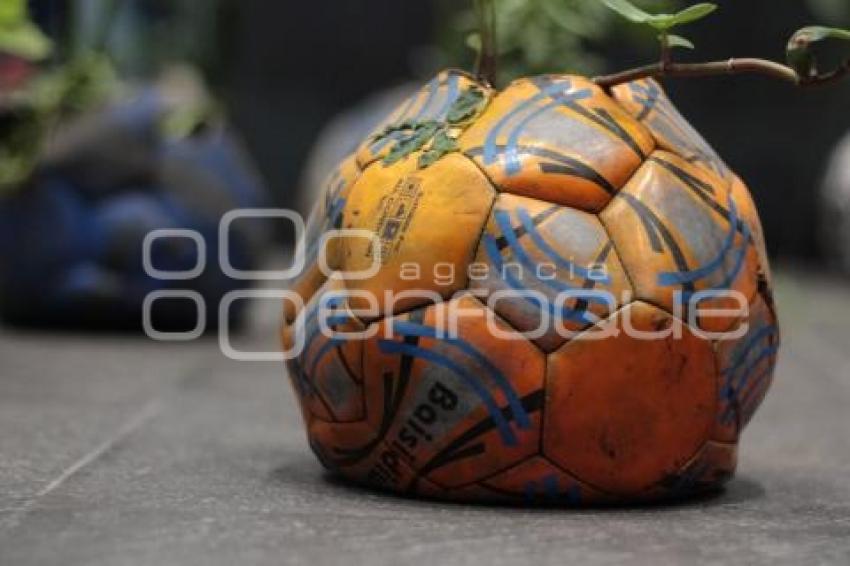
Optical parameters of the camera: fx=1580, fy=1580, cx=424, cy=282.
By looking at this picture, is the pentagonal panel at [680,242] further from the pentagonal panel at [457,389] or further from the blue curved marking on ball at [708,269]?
the pentagonal panel at [457,389]

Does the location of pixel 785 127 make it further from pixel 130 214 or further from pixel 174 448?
pixel 174 448

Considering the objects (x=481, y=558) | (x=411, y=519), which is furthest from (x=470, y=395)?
(x=481, y=558)

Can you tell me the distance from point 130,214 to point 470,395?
2127 millimetres

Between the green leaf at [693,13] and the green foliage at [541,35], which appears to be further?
the green foliage at [541,35]

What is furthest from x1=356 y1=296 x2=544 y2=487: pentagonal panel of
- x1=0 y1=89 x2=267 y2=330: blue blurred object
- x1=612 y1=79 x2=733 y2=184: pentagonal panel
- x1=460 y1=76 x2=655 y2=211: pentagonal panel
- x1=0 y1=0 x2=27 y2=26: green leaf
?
x1=0 y1=89 x2=267 y2=330: blue blurred object

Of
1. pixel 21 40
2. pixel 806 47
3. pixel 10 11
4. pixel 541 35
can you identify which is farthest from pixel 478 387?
pixel 21 40

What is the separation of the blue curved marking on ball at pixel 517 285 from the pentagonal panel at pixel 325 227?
196 mm

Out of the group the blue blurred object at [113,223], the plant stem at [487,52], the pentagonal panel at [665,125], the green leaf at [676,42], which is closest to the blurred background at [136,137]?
the blue blurred object at [113,223]

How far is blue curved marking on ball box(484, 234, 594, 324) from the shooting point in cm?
161

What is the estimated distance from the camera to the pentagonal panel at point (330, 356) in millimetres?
1684

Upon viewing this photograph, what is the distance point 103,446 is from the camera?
2.13m

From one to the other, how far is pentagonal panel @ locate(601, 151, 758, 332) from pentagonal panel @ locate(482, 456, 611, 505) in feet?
0.66

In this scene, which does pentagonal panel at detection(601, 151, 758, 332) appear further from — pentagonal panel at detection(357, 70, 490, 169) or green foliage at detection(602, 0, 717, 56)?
pentagonal panel at detection(357, 70, 490, 169)

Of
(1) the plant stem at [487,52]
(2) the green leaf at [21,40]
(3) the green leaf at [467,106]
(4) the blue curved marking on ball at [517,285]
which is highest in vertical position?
(1) the plant stem at [487,52]
